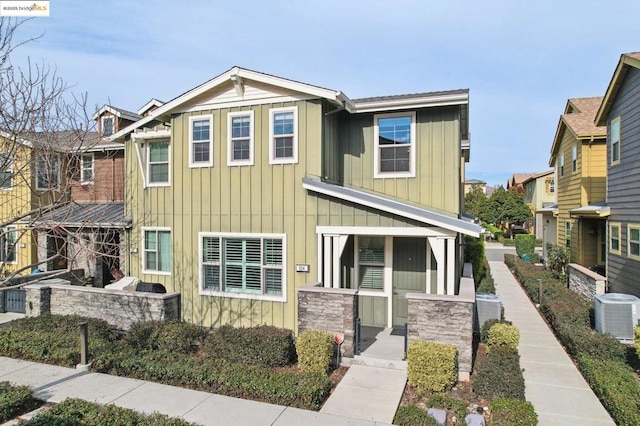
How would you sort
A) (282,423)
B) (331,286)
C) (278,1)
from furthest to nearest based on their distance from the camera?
(278,1) → (331,286) → (282,423)

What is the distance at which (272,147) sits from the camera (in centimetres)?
1000

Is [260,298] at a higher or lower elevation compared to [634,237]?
lower

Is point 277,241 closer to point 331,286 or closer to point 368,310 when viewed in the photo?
point 331,286

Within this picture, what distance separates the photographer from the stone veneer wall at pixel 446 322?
724cm

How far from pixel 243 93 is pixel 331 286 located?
551 cm

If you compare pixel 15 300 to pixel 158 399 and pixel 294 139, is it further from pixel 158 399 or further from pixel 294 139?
pixel 294 139

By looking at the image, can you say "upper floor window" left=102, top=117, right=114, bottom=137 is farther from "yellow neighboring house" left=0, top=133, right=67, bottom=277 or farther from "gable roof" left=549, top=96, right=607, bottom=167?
"gable roof" left=549, top=96, right=607, bottom=167

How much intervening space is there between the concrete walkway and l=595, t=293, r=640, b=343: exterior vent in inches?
49.5

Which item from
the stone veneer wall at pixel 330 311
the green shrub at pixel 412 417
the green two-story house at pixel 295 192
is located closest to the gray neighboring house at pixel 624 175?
the green two-story house at pixel 295 192

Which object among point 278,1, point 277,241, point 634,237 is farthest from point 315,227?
point 634,237

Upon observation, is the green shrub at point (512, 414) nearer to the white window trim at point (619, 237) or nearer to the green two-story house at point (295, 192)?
the green two-story house at point (295, 192)

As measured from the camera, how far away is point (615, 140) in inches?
498

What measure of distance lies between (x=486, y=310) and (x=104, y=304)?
32.3 ft

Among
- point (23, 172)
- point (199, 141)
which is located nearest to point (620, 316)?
point (199, 141)
